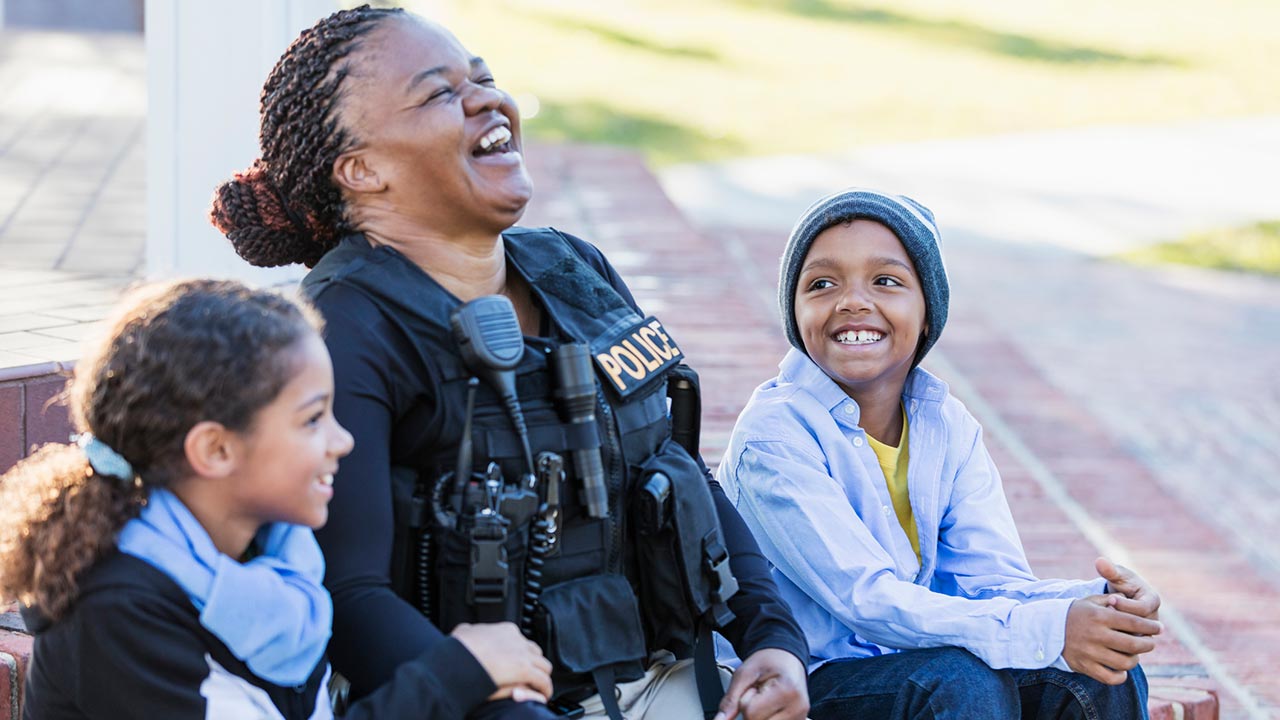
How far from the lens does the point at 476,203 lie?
209cm

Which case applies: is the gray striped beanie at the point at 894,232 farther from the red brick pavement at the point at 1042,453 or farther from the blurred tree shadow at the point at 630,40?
the blurred tree shadow at the point at 630,40

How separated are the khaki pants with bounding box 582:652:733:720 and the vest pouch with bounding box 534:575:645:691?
0.06 metres

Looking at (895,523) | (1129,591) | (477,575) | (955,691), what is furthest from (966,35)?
(477,575)

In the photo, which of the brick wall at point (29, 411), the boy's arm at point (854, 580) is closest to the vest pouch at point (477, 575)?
the boy's arm at point (854, 580)

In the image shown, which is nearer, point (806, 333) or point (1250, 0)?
point (806, 333)

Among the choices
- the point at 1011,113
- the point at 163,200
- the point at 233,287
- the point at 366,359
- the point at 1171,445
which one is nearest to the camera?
the point at 233,287

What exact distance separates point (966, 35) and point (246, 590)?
1486 cm

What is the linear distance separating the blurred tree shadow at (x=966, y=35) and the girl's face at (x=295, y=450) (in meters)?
13.5

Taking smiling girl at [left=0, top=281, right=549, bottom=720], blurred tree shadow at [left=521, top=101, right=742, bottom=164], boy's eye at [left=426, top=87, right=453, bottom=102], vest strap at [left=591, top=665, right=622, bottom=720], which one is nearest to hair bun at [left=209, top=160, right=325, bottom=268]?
boy's eye at [left=426, top=87, right=453, bottom=102]

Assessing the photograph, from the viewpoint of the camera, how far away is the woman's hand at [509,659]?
183 cm

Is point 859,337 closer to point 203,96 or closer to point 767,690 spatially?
point 767,690

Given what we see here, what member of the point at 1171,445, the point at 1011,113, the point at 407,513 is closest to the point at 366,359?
the point at 407,513

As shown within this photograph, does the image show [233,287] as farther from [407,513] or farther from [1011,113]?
[1011,113]

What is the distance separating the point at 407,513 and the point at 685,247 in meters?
3.51
